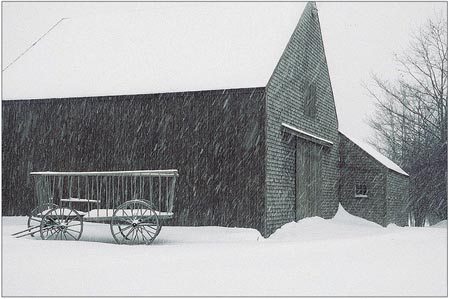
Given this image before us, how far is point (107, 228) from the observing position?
1539cm

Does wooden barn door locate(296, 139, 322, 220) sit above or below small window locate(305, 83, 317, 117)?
below

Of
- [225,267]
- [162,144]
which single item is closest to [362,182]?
[162,144]

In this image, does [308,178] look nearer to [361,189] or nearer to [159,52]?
[361,189]

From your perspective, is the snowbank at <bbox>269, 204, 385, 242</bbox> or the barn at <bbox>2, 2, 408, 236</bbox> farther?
the snowbank at <bbox>269, 204, 385, 242</bbox>

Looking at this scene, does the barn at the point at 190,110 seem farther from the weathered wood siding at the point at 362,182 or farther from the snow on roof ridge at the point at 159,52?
the weathered wood siding at the point at 362,182

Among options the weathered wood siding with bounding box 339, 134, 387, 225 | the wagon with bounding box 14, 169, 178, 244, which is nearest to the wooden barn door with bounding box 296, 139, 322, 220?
the weathered wood siding with bounding box 339, 134, 387, 225

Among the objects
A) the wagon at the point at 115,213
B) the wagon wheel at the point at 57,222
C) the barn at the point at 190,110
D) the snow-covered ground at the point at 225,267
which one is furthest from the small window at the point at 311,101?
the wagon wheel at the point at 57,222

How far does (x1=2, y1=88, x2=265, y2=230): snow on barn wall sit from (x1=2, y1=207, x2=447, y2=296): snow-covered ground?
46.5 inches

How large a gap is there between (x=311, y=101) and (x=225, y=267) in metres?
11.7

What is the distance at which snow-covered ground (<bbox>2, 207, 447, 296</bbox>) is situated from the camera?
7.49 meters

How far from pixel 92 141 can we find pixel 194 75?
3.58 m

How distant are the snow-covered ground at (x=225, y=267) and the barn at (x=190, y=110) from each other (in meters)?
1.84

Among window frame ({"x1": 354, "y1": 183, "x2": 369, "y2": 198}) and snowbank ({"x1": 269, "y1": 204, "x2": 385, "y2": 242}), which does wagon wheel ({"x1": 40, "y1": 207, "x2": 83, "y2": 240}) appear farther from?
window frame ({"x1": 354, "y1": 183, "x2": 369, "y2": 198})

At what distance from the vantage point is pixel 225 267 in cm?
923
